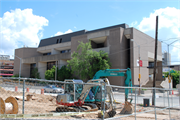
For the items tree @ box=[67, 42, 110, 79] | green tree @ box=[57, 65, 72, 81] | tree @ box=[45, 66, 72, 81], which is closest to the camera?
tree @ box=[67, 42, 110, 79]

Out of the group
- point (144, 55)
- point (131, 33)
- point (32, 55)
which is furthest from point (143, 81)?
point (32, 55)

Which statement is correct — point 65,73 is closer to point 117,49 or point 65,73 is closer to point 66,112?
point 117,49

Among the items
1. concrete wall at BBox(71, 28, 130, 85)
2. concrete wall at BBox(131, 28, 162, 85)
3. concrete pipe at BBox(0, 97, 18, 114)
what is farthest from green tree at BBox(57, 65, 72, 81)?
concrete pipe at BBox(0, 97, 18, 114)

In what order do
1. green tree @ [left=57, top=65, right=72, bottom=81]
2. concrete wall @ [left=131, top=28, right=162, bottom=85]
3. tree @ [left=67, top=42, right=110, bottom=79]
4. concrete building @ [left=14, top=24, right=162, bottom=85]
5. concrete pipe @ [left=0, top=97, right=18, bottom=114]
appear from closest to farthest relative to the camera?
concrete pipe @ [left=0, top=97, right=18, bottom=114] < tree @ [left=67, top=42, right=110, bottom=79] < concrete wall @ [left=131, top=28, right=162, bottom=85] < concrete building @ [left=14, top=24, right=162, bottom=85] < green tree @ [left=57, top=65, right=72, bottom=81]

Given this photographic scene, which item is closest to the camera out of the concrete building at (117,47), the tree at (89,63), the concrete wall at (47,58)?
the tree at (89,63)

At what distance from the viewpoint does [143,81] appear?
152ft

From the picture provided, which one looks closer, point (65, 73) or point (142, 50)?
point (142, 50)

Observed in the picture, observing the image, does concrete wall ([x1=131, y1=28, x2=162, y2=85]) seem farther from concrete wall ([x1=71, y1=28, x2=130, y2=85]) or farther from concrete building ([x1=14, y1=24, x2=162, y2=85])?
concrete wall ([x1=71, y1=28, x2=130, y2=85])

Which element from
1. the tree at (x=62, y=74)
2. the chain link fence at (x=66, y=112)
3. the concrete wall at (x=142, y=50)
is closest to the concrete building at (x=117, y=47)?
the concrete wall at (x=142, y=50)

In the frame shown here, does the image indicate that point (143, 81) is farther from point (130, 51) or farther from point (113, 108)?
point (113, 108)

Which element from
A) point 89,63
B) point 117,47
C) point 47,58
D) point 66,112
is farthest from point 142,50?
point 66,112

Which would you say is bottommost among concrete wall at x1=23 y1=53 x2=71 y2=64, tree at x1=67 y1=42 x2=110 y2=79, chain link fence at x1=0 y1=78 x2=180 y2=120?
chain link fence at x1=0 y1=78 x2=180 y2=120

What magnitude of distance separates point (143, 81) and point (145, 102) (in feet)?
102

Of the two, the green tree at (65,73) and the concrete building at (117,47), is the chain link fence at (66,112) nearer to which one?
the concrete building at (117,47)
